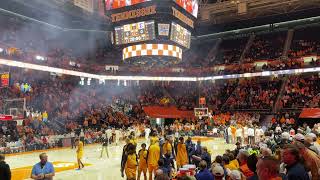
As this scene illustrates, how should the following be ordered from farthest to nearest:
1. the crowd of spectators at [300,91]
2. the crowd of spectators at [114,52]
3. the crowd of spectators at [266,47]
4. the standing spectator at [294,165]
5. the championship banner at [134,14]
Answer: the crowd of spectators at [266,47], the crowd of spectators at [114,52], the crowd of spectators at [300,91], the championship banner at [134,14], the standing spectator at [294,165]

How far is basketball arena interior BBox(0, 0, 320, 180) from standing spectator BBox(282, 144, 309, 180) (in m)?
7.67

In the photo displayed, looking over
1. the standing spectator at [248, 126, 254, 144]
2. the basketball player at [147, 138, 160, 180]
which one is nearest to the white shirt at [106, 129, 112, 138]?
the standing spectator at [248, 126, 254, 144]

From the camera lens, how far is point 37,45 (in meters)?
32.8

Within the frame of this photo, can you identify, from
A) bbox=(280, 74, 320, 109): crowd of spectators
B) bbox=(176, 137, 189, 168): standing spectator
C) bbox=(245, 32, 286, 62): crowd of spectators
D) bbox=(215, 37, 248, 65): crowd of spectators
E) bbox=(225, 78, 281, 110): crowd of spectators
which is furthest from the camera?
bbox=(215, 37, 248, 65): crowd of spectators

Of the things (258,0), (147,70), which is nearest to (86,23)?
(147,70)

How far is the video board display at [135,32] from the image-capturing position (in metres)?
14.3

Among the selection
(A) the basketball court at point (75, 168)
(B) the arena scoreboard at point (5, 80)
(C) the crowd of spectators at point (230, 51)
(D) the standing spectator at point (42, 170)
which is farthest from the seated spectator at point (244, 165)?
(C) the crowd of spectators at point (230, 51)

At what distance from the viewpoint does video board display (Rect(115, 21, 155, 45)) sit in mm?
14258

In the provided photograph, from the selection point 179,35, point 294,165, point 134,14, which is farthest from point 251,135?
point 294,165

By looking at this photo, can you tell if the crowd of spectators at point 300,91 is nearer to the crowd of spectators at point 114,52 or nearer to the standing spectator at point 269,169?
the crowd of spectators at point 114,52

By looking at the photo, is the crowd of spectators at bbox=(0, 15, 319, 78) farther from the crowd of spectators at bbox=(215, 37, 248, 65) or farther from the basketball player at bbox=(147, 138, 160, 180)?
the basketball player at bbox=(147, 138, 160, 180)

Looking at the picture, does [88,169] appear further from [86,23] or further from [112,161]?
[86,23]

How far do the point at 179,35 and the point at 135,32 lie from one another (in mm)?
1988

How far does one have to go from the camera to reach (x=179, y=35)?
596 inches
